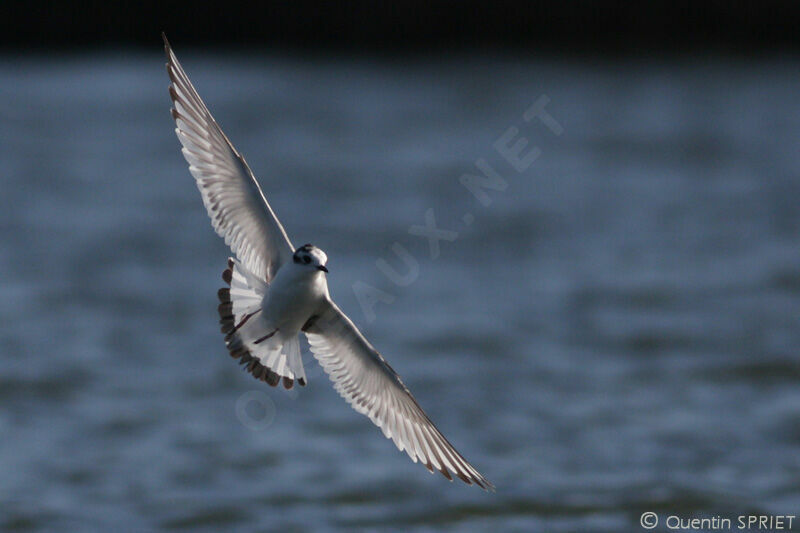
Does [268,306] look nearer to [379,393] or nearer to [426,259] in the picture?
[379,393]

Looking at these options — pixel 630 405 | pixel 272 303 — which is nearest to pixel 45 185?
pixel 630 405

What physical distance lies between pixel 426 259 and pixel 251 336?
11.8 metres

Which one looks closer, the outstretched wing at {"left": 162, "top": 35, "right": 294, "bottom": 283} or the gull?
the gull

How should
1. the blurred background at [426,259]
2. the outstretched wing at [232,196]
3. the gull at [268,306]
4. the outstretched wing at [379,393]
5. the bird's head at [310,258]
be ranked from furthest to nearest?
the blurred background at [426,259]
the outstretched wing at [379,393]
the outstretched wing at [232,196]
the gull at [268,306]
the bird's head at [310,258]

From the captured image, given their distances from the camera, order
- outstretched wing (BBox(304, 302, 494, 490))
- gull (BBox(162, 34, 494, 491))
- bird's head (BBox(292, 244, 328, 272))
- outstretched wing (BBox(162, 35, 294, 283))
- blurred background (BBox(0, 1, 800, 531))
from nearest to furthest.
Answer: bird's head (BBox(292, 244, 328, 272))
gull (BBox(162, 34, 494, 491))
outstretched wing (BBox(162, 35, 294, 283))
outstretched wing (BBox(304, 302, 494, 490))
blurred background (BBox(0, 1, 800, 531))

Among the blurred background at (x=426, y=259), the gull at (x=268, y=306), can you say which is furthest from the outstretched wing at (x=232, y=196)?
the blurred background at (x=426, y=259)

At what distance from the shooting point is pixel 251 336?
733 cm

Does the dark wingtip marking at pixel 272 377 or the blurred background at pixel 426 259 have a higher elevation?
the blurred background at pixel 426 259

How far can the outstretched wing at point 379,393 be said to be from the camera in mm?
7391

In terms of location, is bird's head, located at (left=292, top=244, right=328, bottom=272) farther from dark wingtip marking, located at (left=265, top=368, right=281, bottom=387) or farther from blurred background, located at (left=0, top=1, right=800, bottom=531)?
blurred background, located at (left=0, top=1, right=800, bottom=531)

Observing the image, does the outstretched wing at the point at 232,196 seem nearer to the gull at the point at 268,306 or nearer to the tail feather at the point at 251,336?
the gull at the point at 268,306

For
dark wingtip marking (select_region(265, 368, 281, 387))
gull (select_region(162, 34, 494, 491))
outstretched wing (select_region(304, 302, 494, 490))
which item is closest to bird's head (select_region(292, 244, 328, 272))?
gull (select_region(162, 34, 494, 491))

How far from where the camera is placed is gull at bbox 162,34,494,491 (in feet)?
23.1

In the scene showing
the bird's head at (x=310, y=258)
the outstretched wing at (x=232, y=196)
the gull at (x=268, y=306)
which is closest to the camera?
the bird's head at (x=310, y=258)
